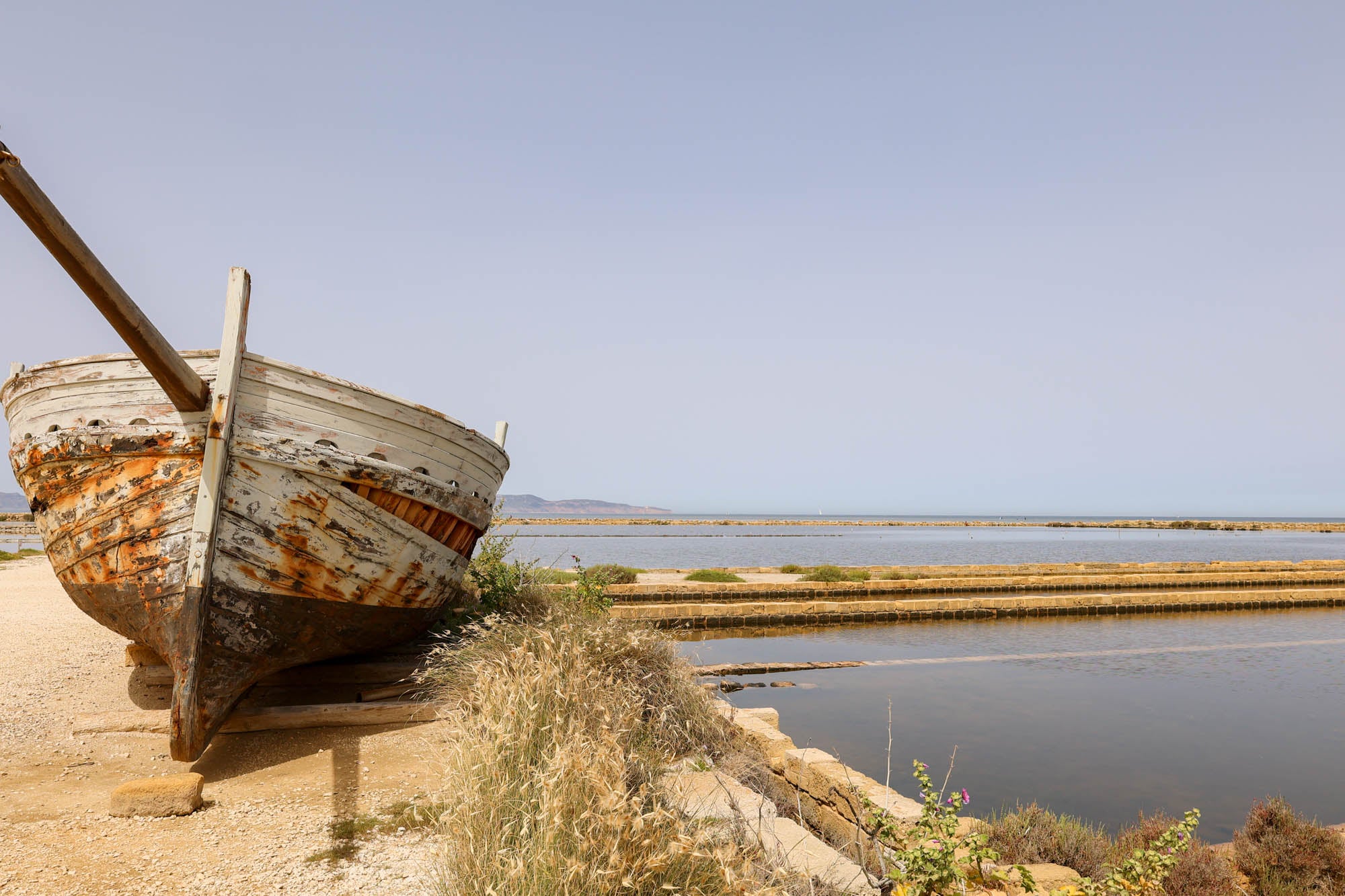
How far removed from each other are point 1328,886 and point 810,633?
10588 mm

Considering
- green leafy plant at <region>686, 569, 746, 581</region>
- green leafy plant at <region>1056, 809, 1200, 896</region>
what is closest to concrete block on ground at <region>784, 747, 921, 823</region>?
green leafy plant at <region>1056, 809, 1200, 896</region>

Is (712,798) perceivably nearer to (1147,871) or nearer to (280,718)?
(1147,871)

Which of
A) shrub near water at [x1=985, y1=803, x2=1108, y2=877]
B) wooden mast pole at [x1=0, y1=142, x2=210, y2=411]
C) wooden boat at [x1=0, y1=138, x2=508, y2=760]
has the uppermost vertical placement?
wooden mast pole at [x1=0, y1=142, x2=210, y2=411]

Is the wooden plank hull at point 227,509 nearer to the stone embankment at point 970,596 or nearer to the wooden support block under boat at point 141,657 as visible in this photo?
the wooden support block under boat at point 141,657

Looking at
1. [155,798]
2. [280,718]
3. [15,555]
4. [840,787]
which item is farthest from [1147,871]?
[15,555]

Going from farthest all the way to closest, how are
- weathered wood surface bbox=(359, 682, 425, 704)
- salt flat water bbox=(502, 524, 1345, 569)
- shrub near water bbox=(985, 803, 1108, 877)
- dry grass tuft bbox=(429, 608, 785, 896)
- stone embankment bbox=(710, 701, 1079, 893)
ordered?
salt flat water bbox=(502, 524, 1345, 569) < weathered wood surface bbox=(359, 682, 425, 704) < shrub near water bbox=(985, 803, 1108, 877) < stone embankment bbox=(710, 701, 1079, 893) < dry grass tuft bbox=(429, 608, 785, 896)

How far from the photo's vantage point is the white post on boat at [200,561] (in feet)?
14.6

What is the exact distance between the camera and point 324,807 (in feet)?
13.4

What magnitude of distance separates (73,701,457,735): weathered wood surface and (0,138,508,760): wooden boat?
43 centimetres

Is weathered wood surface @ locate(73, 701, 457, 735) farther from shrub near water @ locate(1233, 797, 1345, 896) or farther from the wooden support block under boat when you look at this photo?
shrub near water @ locate(1233, 797, 1345, 896)

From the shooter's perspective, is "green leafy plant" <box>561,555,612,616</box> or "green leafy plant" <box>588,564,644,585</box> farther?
"green leafy plant" <box>588,564,644,585</box>

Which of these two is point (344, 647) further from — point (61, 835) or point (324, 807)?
point (61, 835)

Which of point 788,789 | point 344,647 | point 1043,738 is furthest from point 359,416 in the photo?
point 1043,738

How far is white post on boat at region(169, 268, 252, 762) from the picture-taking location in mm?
4441
